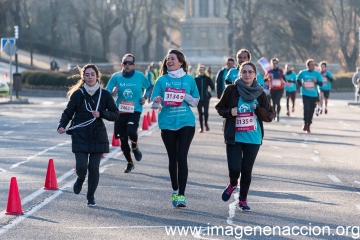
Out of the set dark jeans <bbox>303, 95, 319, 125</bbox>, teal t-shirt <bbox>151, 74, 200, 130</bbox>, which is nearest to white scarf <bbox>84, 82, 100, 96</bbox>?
teal t-shirt <bbox>151, 74, 200, 130</bbox>

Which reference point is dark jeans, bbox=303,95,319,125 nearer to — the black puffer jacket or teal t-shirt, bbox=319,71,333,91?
teal t-shirt, bbox=319,71,333,91

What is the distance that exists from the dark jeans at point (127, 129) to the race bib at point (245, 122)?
4.48 metres

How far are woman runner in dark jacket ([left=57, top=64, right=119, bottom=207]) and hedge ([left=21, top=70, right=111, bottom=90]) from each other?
43.3m

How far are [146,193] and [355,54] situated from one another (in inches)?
2527

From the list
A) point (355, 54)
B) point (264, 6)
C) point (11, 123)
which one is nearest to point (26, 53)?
point (264, 6)

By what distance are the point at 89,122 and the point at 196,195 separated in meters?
1.89

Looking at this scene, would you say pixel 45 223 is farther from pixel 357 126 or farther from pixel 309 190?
pixel 357 126

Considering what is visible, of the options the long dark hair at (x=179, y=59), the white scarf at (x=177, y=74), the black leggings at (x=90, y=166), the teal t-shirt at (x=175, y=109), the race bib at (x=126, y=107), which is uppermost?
the long dark hair at (x=179, y=59)

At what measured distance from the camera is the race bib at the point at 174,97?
11.3 m

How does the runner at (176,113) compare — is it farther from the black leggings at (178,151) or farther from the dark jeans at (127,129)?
the dark jeans at (127,129)

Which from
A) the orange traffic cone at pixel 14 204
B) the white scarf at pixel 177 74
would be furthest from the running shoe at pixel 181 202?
the orange traffic cone at pixel 14 204

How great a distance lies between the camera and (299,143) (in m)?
21.5

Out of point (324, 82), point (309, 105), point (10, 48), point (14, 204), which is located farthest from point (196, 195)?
point (10, 48)

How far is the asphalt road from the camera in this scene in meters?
9.68
